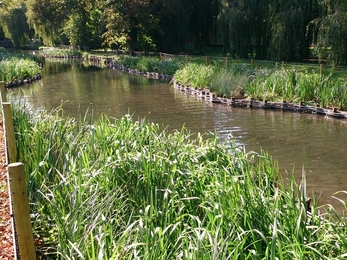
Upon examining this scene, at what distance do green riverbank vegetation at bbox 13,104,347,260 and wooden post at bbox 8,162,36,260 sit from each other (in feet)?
1.21

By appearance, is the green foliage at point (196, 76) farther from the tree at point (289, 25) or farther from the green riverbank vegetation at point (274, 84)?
the tree at point (289, 25)

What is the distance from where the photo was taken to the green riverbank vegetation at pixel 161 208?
341 cm

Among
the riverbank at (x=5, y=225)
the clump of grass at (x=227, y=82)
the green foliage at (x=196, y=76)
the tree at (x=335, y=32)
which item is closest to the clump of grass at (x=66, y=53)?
the green foliage at (x=196, y=76)

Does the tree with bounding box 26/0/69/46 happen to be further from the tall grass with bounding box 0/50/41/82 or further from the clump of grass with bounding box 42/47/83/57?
the tall grass with bounding box 0/50/41/82

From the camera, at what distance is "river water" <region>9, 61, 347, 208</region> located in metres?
7.94

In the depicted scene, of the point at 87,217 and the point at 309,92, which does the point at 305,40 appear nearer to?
the point at 309,92

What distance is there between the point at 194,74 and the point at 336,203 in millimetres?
12145

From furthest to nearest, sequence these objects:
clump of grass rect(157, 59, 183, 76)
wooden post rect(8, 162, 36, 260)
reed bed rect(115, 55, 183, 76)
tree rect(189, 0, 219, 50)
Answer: tree rect(189, 0, 219, 50)
reed bed rect(115, 55, 183, 76)
clump of grass rect(157, 59, 183, 76)
wooden post rect(8, 162, 36, 260)

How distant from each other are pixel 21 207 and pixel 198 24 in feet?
109

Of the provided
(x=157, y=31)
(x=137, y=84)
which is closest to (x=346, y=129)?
(x=137, y=84)

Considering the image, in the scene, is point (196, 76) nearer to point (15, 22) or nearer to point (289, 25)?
point (289, 25)

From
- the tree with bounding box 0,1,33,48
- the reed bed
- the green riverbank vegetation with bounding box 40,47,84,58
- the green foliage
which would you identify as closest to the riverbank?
the green foliage

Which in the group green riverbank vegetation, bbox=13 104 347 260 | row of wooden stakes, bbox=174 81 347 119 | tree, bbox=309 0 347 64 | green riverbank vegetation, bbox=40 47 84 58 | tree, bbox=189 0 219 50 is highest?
tree, bbox=189 0 219 50

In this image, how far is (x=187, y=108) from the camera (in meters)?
14.1
